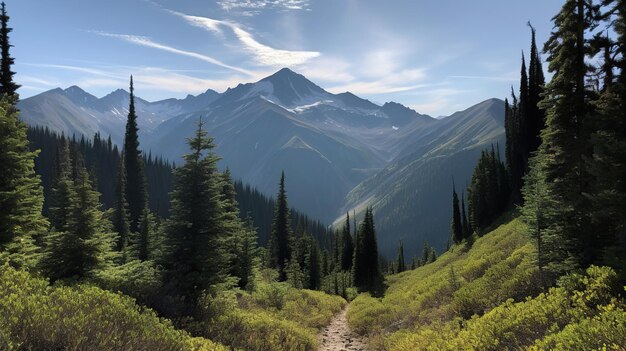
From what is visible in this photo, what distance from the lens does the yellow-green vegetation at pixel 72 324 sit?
6.21m

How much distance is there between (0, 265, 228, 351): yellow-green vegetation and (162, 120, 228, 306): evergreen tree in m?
5.56

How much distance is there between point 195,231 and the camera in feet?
56.1

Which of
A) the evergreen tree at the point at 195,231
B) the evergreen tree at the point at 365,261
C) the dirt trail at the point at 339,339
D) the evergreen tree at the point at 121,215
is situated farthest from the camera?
the evergreen tree at the point at 365,261

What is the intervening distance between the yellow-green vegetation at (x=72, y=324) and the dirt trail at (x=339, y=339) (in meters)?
9.11

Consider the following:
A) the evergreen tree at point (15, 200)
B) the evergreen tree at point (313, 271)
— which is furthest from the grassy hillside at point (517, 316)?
the evergreen tree at point (313, 271)

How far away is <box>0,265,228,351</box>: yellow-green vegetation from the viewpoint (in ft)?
20.4

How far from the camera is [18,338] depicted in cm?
596

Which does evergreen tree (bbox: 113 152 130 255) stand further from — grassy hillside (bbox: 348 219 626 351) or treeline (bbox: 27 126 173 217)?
treeline (bbox: 27 126 173 217)

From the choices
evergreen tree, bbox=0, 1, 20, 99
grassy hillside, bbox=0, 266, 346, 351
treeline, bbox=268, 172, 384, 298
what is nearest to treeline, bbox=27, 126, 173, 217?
treeline, bbox=268, 172, 384, 298

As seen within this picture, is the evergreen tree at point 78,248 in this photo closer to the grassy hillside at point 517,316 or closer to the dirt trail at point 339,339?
the dirt trail at point 339,339

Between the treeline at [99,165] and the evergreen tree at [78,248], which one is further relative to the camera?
the treeline at [99,165]

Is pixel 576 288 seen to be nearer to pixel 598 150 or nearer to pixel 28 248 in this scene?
pixel 598 150

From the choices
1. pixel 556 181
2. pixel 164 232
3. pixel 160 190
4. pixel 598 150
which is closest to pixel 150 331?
pixel 164 232

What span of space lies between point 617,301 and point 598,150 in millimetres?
4660
